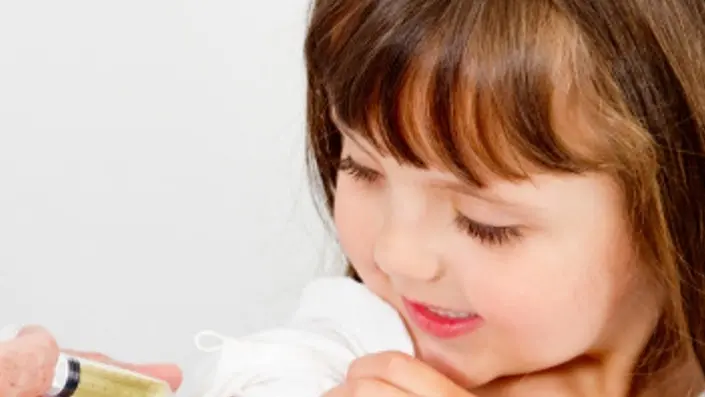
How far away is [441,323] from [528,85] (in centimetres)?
20

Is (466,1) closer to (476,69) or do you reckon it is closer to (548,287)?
(476,69)

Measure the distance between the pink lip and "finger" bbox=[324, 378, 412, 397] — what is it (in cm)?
5

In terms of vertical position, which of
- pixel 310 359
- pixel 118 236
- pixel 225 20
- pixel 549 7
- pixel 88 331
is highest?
pixel 549 7

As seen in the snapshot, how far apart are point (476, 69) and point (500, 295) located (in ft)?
0.51

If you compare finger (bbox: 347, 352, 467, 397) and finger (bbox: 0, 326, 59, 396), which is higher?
finger (bbox: 0, 326, 59, 396)

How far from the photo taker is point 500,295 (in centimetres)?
85

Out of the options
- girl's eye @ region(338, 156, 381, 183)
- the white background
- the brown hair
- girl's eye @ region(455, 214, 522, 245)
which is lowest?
the white background

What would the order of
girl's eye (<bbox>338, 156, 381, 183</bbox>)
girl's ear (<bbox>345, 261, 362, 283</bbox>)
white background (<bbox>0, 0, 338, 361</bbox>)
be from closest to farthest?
girl's eye (<bbox>338, 156, 381, 183</bbox>) → girl's ear (<bbox>345, 261, 362, 283</bbox>) → white background (<bbox>0, 0, 338, 361</bbox>)

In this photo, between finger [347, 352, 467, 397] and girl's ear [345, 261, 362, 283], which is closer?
finger [347, 352, 467, 397]

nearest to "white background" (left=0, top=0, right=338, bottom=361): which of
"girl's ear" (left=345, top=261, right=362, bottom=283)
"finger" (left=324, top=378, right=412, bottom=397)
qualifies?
"girl's ear" (left=345, top=261, right=362, bottom=283)

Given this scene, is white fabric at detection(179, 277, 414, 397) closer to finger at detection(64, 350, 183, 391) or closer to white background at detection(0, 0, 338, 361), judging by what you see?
finger at detection(64, 350, 183, 391)

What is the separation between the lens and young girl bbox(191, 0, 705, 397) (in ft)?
2.58

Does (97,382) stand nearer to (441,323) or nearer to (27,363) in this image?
(27,363)

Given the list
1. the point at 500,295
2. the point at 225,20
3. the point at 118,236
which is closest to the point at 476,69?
the point at 500,295
